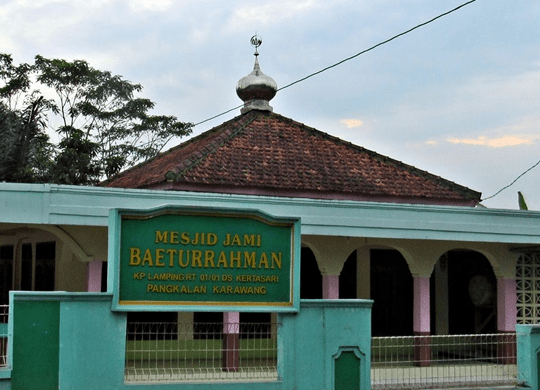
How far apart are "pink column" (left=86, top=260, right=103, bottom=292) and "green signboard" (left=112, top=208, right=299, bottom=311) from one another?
4460 mm

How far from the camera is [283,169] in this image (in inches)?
750

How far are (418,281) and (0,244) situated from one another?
10.4 m

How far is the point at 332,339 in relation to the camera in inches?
475

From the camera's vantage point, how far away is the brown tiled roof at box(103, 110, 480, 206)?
58.6 ft

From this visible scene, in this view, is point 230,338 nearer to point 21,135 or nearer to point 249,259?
point 249,259

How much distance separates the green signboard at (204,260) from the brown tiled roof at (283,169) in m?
5.42

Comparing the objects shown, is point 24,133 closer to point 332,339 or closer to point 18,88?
point 18,88

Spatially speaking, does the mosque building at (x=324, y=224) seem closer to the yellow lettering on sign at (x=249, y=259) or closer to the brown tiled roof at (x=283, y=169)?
the brown tiled roof at (x=283, y=169)

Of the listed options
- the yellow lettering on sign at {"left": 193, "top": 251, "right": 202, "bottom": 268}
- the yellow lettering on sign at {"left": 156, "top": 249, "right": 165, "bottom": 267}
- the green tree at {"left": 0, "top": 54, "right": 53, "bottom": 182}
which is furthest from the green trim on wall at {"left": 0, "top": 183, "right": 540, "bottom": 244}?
the green tree at {"left": 0, "top": 54, "right": 53, "bottom": 182}

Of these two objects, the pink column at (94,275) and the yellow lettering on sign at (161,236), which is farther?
the pink column at (94,275)

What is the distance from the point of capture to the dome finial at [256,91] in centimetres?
Result: 2175

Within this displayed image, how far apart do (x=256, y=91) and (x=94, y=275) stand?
803 centimetres

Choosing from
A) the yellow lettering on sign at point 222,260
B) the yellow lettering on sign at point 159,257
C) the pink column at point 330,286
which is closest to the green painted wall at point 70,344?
the yellow lettering on sign at point 159,257

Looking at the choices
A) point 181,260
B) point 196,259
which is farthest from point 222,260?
point 181,260
